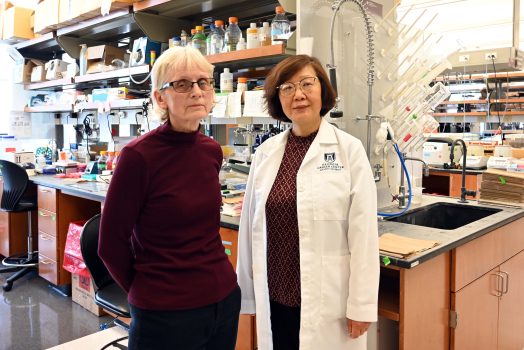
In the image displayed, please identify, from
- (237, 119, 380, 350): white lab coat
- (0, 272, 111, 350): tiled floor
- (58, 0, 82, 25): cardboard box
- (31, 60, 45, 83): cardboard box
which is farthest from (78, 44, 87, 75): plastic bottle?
(237, 119, 380, 350): white lab coat

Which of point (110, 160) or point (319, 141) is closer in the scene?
point (319, 141)

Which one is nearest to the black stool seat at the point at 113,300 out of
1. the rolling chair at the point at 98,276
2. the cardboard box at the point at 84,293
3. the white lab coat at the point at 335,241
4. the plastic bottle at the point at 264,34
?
the rolling chair at the point at 98,276

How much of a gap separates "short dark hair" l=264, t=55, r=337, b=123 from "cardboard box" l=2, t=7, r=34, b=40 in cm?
395

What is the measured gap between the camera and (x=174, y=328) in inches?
48.3

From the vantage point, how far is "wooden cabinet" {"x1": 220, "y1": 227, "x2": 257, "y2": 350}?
207 cm

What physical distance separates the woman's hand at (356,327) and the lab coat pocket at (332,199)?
0.31 m

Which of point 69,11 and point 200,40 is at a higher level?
point 69,11

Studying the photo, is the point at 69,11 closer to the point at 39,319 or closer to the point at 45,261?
the point at 45,261

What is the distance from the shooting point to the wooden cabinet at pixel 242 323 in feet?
6.80

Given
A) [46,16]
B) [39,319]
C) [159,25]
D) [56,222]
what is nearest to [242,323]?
[39,319]

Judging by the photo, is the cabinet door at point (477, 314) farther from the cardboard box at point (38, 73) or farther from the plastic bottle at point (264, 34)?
the cardboard box at point (38, 73)

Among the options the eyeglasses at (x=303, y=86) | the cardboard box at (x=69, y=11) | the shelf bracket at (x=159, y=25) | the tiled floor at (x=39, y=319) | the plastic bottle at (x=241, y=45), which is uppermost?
the cardboard box at (x=69, y=11)

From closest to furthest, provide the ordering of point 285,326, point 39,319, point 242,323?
1. point 285,326
2. point 242,323
3. point 39,319

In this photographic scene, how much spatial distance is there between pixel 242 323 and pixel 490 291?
1.15m
